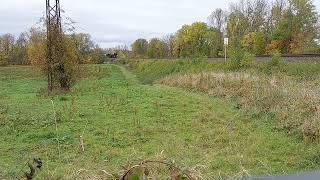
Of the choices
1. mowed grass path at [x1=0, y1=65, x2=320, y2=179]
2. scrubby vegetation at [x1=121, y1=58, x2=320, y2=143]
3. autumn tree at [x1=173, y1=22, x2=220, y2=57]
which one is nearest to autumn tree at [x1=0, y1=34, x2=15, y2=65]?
autumn tree at [x1=173, y1=22, x2=220, y2=57]

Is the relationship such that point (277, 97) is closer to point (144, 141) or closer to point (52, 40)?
point (144, 141)

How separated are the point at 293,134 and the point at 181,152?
3595mm

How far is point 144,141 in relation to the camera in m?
12.0

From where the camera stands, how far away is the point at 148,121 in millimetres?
14570

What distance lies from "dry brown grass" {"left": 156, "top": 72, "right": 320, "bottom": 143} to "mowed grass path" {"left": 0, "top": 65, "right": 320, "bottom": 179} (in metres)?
0.54

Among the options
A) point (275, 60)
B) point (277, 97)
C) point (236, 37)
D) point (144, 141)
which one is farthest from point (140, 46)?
point (144, 141)

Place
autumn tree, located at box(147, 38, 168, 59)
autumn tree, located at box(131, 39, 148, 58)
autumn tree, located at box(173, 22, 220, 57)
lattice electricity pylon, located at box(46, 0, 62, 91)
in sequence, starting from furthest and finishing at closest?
autumn tree, located at box(131, 39, 148, 58), autumn tree, located at box(147, 38, 168, 59), autumn tree, located at box(173, 22, 220, 57), lattice electricity pylon, located at box(46, 0, 62, 91)

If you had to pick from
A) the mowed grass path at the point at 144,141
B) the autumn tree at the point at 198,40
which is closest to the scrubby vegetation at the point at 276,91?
the mowed grass path at the point at 144,141

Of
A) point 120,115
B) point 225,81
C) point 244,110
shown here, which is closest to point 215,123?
point 244,110

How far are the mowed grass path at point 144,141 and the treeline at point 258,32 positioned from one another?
1643 centimetres

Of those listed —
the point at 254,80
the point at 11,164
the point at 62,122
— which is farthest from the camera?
the point at 254,80

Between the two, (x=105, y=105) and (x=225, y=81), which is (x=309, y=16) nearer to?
(x=225, y=81)

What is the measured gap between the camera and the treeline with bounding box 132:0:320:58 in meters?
55.4

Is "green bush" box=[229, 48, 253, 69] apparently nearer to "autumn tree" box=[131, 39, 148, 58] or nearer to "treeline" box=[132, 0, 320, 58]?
"treeline" box=[132, 0, 320, 58]
